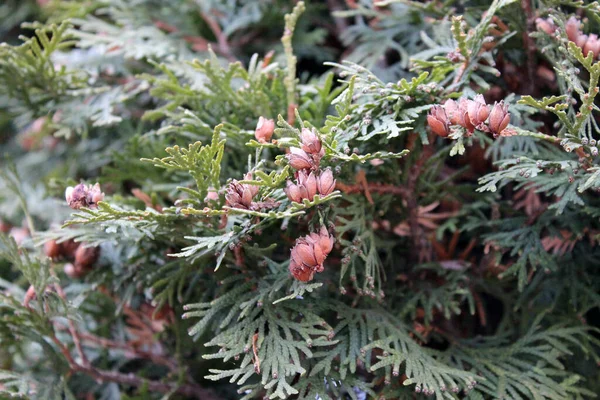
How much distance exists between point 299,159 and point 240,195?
7 centimetres

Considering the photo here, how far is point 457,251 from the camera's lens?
1.01m

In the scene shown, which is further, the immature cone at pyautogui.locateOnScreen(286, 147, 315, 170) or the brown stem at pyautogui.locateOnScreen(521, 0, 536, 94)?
the brown stem at pyautogui.locateOnScreen(521, 0, 536, 94)

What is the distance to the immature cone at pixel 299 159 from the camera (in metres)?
0.63

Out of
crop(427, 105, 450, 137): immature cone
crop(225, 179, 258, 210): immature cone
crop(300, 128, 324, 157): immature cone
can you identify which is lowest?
crop(225, 179, 258, 210): immature cone

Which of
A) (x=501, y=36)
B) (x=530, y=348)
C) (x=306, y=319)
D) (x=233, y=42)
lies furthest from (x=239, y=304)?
(x=233, y=42)

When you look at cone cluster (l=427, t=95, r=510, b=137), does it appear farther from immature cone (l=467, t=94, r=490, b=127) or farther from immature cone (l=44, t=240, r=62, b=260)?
immature cone (l=44, t=240, r=62, b=260)

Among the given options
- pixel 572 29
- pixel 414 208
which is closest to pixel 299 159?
pixel 414 208

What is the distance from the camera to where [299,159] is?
24.7 inches

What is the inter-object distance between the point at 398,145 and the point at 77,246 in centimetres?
51

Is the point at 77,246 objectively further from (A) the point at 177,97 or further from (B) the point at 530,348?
(B) the point at 530,348

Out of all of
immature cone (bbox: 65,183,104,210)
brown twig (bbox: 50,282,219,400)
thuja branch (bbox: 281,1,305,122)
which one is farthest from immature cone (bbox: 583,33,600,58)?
brown twig (bbox: 50,282,219,400)

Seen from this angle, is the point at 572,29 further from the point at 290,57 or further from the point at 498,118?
the point at 290,57

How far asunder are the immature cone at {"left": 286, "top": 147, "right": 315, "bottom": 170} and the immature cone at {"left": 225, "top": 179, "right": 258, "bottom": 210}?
0.18 ft

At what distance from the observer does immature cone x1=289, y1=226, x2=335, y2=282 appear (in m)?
0.62
